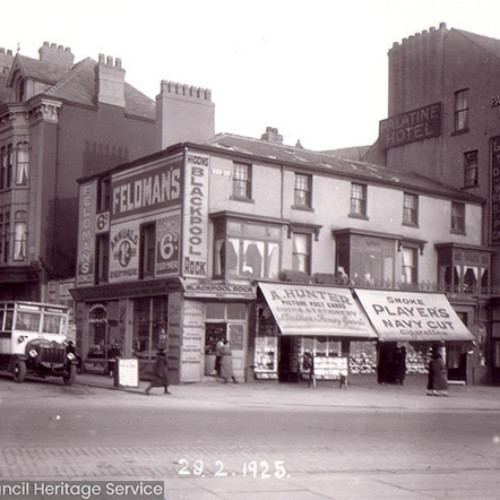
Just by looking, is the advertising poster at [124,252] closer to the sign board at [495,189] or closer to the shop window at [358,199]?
the shop window at [358,199]

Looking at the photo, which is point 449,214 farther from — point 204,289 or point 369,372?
point 204,289

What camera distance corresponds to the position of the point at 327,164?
118 ft

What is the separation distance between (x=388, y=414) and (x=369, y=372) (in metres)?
13.8

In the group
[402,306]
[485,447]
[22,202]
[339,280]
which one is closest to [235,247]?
[339,280]

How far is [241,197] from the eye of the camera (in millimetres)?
31688

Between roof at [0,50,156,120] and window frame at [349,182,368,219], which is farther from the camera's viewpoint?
roof at [0,50,156,120]

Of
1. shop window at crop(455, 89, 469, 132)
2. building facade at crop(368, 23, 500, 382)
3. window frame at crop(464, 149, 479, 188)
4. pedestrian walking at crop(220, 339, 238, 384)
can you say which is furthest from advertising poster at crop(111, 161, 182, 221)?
shop window at crop(455, 89, 469, 132)

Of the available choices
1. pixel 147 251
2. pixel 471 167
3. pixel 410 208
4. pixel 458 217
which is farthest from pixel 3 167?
pixel 471 167

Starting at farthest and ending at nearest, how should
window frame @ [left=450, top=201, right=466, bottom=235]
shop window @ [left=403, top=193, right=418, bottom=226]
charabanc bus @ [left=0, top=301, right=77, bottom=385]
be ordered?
window frame @ [left=450, top=201, right=466, bottom=235] < shop window @ [left=403, top=193, right=418, bottom=226] < charabanc bus @ [left=0, top=301, right=77, bottom=385]

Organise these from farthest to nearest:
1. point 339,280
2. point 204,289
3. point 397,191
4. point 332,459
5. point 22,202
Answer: point 22,202 → point 397,191 → point 339,280 → point 204,289 → point 332,459

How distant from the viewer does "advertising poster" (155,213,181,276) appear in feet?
101

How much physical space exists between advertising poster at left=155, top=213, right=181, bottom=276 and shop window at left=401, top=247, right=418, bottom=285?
1064 cm

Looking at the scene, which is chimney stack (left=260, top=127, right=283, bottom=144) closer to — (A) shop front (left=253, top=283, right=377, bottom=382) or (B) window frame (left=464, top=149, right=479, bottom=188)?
(B) window frame (left=464, top=149, right=479, bottom=188)

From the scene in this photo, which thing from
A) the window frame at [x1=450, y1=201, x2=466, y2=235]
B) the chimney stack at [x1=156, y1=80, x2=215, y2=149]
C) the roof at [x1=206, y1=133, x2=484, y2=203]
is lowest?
the window frame at [x1=450, y1=201, x2=466, y2=235]
